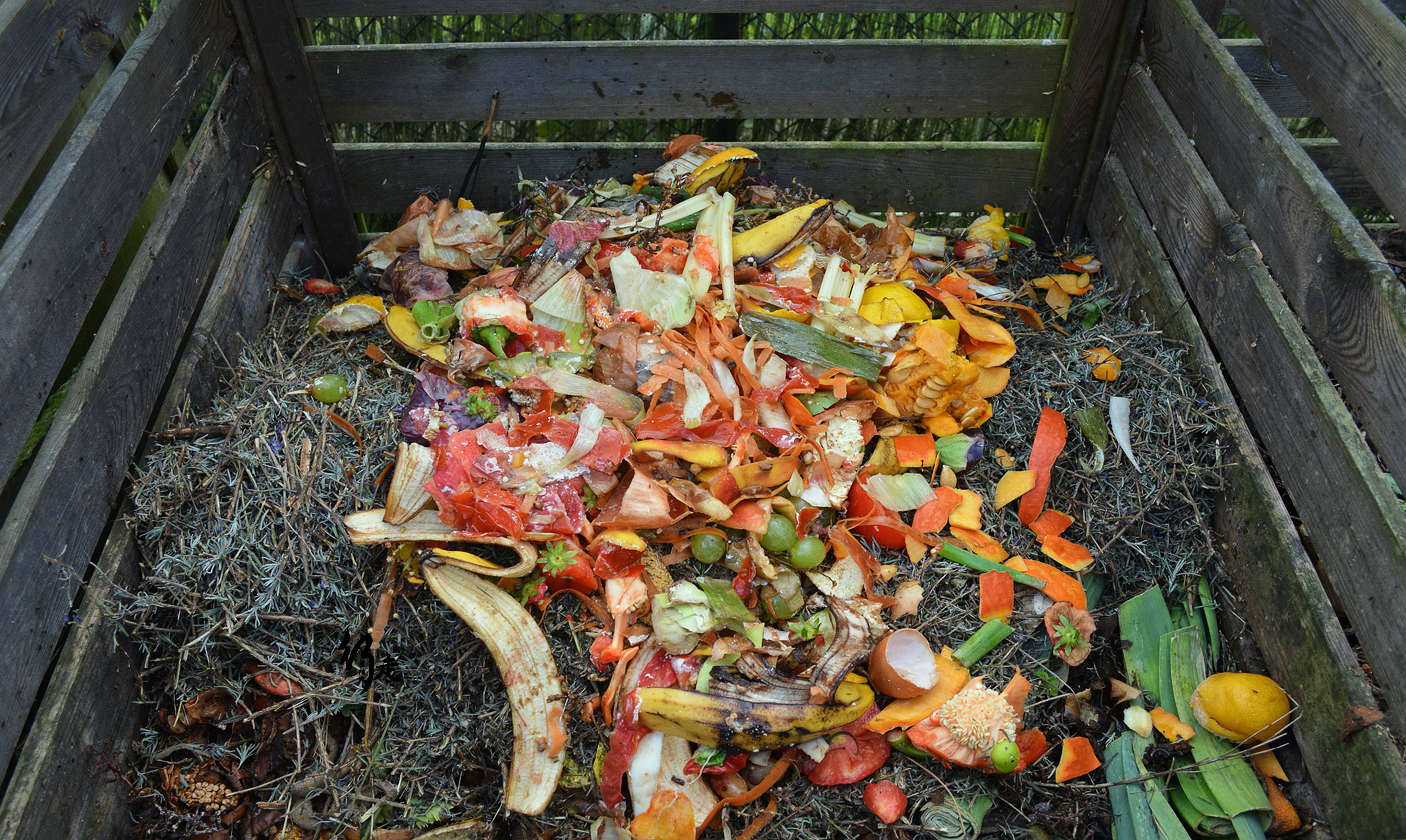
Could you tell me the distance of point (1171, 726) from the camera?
221 cm

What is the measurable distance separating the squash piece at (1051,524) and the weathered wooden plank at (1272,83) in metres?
2.21

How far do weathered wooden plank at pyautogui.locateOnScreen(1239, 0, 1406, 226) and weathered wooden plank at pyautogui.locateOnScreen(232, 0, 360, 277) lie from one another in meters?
3.06

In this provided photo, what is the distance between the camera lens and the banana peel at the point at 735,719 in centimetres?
201

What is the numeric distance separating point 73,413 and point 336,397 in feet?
2.12

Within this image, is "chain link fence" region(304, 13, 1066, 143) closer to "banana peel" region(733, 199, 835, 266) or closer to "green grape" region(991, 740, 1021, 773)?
"banana peel" region(733, 199, 835, 266)

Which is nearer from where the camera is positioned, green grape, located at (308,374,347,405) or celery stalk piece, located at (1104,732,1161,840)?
celery stalk piece, located at (1104,732,1161,840)

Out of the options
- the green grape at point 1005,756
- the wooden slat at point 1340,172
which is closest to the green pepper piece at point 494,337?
the green grape at point 1005,756

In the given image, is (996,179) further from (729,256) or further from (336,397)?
(336,397)

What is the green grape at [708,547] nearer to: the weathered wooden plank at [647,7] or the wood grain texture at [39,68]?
the wood grain texture at [39,68]

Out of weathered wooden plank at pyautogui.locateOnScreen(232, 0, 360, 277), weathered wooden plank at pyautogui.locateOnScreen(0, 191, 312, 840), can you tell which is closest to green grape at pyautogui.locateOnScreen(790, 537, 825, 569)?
weathered wooden plank at pyautogui.locateOnScreen(0, 191, 312, 840)

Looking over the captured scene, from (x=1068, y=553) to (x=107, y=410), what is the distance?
255cm

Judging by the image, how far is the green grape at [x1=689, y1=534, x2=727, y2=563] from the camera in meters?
2.19

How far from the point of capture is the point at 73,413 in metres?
2.06

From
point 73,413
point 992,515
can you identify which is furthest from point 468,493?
point 992,515
